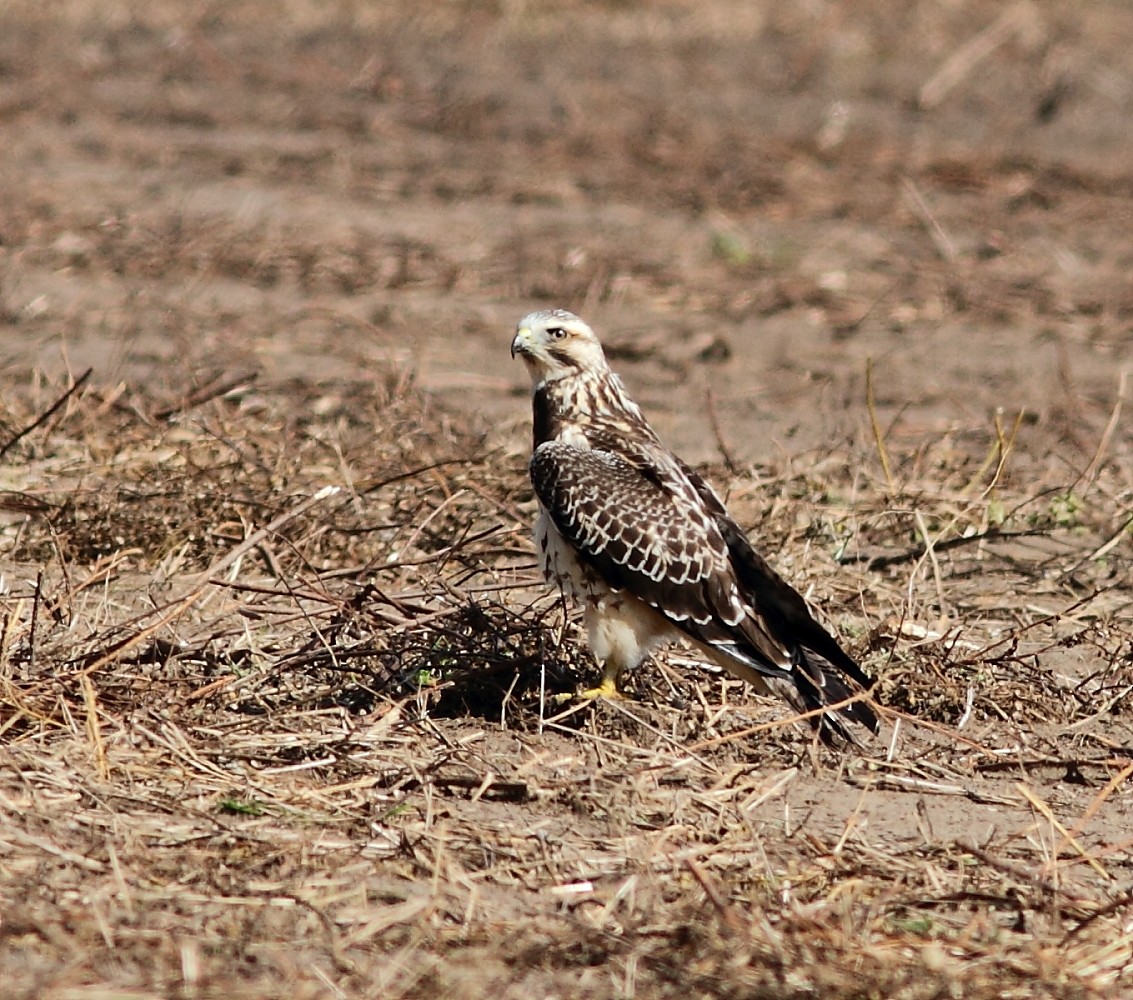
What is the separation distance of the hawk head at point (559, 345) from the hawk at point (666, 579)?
298 millimetres

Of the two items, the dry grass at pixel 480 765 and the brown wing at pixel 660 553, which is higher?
the brown wing at pixel 660 553

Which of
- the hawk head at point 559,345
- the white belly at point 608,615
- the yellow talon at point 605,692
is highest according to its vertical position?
the hawk head at point 559,345

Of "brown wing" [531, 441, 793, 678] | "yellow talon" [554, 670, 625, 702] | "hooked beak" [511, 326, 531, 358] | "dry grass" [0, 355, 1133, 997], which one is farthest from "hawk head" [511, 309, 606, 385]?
"yellow talon" [554, 670, 625, 702]

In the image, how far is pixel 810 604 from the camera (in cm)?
607

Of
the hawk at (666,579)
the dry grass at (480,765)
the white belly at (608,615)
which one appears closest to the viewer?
the dry grass at (480,765)

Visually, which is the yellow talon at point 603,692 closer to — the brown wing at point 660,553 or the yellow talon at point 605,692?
the yellow talon at point 605,692

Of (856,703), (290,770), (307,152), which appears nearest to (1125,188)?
(307,152)

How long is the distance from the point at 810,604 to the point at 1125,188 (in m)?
8.32

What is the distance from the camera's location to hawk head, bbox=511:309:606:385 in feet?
19.2

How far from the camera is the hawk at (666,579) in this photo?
5223mm

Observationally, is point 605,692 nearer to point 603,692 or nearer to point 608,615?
point 603,692

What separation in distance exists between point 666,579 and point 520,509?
172cm

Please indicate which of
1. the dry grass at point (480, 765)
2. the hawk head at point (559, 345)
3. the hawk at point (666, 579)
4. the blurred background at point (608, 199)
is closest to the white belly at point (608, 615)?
the hawk at point (666, 579)

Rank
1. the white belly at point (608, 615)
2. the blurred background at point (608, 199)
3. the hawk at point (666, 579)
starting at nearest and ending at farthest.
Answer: the hawk at point (666, 579), the white belly at point (608, 615), the blurred background at point (608, 199)
